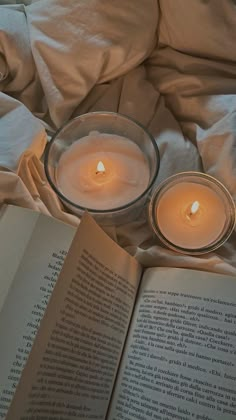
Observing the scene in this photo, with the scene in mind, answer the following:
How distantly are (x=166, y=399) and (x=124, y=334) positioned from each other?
9 cm

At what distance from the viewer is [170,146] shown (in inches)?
24.6

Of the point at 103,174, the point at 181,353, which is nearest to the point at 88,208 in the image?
the point at 103,174

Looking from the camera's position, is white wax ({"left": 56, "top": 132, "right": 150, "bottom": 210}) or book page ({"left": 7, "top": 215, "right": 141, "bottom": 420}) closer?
book page ({"left": 7, "top": 215, "right": 141, "bottom": 420})

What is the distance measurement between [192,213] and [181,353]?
0.16 meters

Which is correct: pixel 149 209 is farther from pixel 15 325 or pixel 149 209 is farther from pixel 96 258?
pixel 15 325

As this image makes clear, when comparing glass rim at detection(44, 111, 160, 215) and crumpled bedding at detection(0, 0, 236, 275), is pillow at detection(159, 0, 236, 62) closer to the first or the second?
crumpled bedding at detection(0, 0, 236, 275)

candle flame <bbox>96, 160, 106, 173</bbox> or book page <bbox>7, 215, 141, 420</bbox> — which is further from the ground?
candle flame <bbox>96, 160, 106, 173</bbox>

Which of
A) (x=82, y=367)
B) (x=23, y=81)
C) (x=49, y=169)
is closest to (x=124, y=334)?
(x=82, y=367)

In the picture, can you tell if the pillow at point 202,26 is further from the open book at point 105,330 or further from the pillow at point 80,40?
the open book at point 105,330

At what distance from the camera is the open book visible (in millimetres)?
469

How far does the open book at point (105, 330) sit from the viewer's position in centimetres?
47

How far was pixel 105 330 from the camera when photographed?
0.52 m

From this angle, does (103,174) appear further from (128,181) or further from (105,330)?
(105,330)

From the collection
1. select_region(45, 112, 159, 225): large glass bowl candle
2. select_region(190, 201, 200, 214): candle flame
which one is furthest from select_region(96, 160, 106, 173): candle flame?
select_region(190, 201, 200, 214): candle flame
